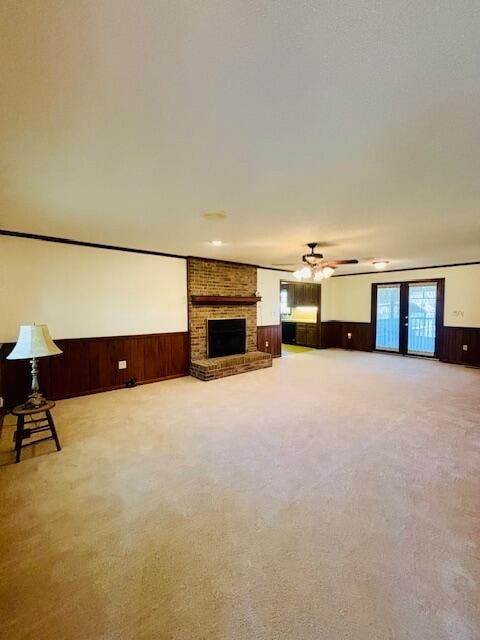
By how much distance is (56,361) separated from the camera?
14.6 feet

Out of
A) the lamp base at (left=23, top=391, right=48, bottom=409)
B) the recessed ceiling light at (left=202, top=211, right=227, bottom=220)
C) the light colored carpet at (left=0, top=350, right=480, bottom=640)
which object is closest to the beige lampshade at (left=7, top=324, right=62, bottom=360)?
the lamp base at (left=23, top=391, right=48, bottom=409)

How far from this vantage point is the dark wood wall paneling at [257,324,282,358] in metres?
7.46

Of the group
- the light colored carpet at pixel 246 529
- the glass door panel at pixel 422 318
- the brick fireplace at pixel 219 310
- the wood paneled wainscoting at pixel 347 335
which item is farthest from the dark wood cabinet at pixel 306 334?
the light colored carpet at pixel 246 529

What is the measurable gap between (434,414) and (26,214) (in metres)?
5.33

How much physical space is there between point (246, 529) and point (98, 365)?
3764 millimetres

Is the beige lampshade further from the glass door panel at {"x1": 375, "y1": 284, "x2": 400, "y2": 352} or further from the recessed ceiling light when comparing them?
the glass door panel at {"x1": 375, "y1": 284, "x2": 400, "y2": 352}

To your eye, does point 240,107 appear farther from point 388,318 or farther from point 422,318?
point 388,318

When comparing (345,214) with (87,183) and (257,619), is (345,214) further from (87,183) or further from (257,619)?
(257,619)

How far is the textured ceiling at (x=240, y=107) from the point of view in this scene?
Answer: 103cm

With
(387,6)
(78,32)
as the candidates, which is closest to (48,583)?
(78,32)

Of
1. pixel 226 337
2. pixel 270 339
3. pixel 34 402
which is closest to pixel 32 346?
pixel 34 402

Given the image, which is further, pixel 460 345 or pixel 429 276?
pixel 429 276

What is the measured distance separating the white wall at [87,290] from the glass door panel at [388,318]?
5.64 m

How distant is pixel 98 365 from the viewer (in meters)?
4.84
